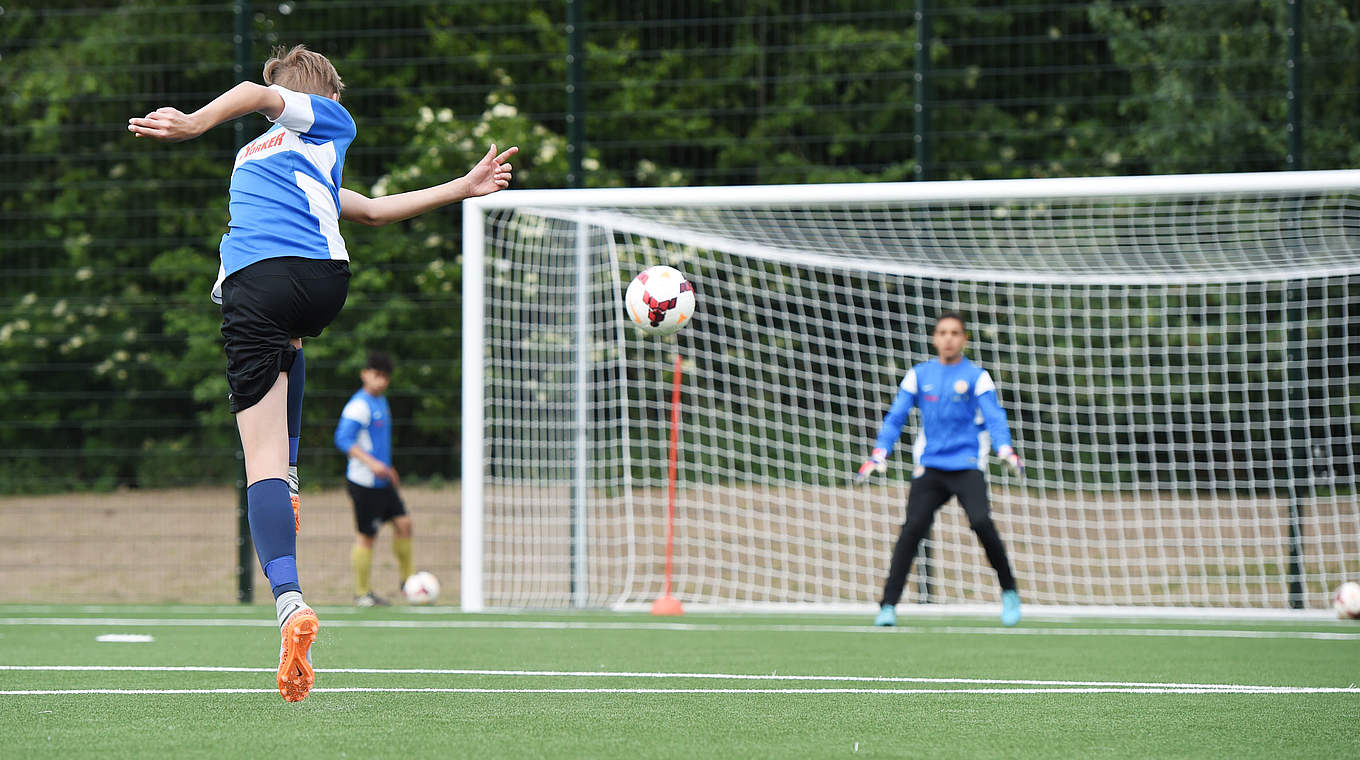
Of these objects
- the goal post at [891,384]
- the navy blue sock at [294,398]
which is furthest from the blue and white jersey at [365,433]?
the navy blue sock at [294,398]

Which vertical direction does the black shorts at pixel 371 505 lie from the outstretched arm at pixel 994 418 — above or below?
below

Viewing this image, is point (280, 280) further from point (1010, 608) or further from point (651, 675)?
point (1010, 608)

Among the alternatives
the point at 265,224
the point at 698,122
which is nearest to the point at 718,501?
the point at 698,122

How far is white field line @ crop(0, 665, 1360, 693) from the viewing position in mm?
4375

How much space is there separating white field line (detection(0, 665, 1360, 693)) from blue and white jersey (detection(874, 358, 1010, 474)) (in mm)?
2779

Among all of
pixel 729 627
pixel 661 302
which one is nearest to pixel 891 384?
pixel 729 627

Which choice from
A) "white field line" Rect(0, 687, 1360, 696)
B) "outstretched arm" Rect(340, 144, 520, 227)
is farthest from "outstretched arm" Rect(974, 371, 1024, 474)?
"outstretched arm" Rect(340, 144, 520, 227)

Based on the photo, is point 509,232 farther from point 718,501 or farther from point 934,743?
point 934,743

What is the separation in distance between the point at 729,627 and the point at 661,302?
6.32 ft

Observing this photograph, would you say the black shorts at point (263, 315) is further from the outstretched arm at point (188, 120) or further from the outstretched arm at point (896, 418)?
the outstretched arm at point (896, 418)

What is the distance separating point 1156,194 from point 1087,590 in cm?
340

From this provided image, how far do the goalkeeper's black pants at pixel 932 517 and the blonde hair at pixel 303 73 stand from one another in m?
4.22

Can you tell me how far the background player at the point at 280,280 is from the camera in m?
3.53

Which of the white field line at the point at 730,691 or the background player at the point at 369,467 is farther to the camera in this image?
the background player at the point at 369,467
